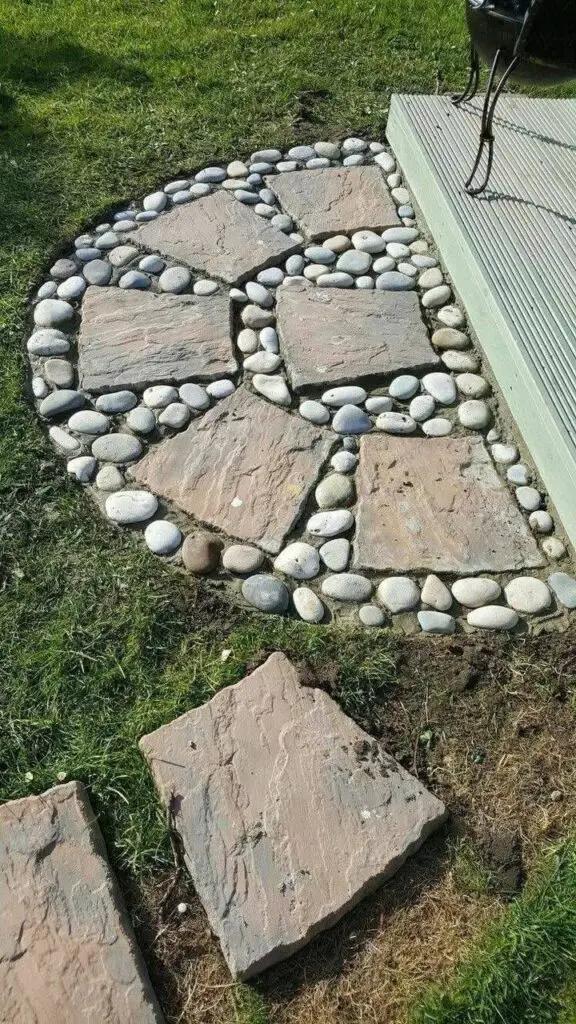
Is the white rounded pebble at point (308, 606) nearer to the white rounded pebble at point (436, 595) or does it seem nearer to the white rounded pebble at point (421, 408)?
the white rounded pebble at point (436, 595)

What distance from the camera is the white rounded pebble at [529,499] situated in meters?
2.41

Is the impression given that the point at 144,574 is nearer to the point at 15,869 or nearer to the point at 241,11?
the point at 15,869

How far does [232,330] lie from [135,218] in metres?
0.84

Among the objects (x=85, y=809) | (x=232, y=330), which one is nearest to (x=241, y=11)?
(x=232, y=330)

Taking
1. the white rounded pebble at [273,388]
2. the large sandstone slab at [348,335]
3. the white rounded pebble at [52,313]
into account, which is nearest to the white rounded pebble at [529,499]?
the large sandstone slab at [348,335]

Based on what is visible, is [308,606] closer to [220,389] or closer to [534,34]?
[220,389]

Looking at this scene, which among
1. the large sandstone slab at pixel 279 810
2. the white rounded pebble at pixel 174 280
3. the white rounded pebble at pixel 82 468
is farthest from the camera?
the white rounded pebble at pixel 174 280

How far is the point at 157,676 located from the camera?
6.68 ft

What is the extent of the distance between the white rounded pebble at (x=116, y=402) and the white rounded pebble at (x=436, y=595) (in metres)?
1.10

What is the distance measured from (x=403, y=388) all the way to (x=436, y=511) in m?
0.51

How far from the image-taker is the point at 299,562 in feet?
7.34

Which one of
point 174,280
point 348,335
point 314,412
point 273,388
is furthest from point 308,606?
point 174,280

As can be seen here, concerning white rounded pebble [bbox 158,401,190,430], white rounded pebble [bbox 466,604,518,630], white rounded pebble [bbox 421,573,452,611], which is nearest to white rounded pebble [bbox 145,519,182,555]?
white rounded pebble [bbox 158,401,190,430]

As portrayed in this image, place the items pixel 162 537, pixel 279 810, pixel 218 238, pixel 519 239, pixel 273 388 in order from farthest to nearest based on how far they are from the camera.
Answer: pixel 218 238
pixel 519 239
pixel 273 388
pixel 162 537
pixel 279 810
